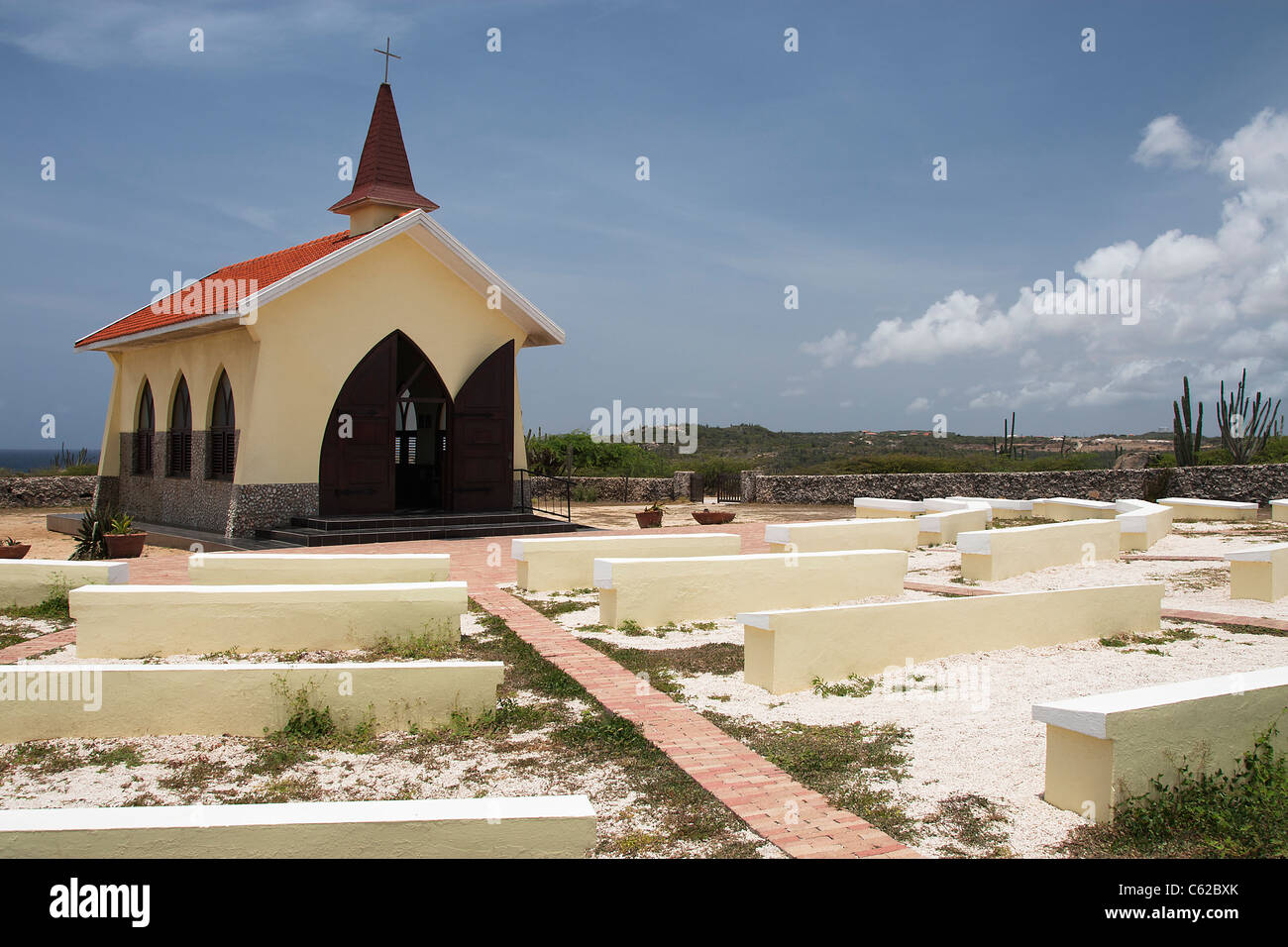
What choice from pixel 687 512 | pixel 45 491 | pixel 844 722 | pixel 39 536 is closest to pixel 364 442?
pixel 39 536

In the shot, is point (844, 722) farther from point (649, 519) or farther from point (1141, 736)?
point (649, 519)

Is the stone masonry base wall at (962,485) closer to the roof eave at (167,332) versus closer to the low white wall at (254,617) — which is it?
the roof eave at (167,332)

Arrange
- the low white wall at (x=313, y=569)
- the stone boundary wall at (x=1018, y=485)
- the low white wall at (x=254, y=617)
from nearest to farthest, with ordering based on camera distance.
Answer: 1. the low white wall at (x=254, y=617)
2. the low white wall at (x=313, y=569)
3. the stone boundary wall at (x=1018, y=485)

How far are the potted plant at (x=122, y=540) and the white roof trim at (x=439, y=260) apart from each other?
3.57m

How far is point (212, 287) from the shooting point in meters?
19.0

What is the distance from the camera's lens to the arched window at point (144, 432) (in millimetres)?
19828

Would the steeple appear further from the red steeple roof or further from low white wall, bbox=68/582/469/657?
low white wall, bbox=68/582/469/657

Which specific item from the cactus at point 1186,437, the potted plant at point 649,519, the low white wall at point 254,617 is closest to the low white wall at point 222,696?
the low white wall at point 254,617

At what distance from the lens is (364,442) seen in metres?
16.6

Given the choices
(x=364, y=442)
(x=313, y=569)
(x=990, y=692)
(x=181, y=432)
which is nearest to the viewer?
(x=990, y=692)

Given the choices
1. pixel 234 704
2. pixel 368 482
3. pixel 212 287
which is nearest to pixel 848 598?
pixel 234 704

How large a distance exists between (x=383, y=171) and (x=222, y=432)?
237 inches
